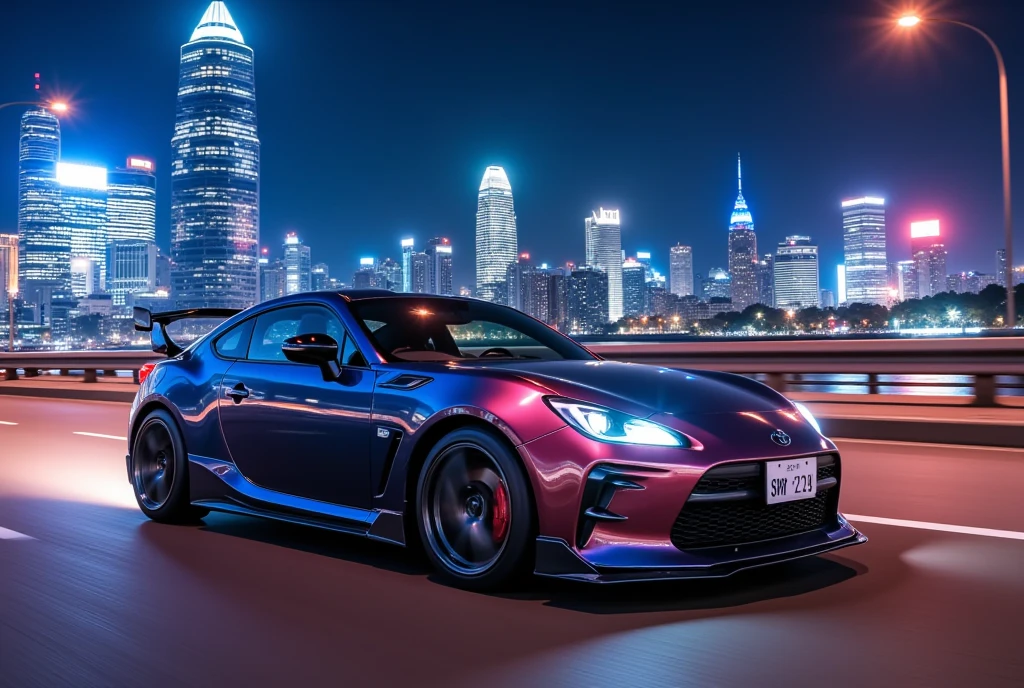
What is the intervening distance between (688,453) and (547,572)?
2.40ft

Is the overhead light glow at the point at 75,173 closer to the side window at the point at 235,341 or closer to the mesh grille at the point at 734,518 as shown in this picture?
the side window at the point at 235,341

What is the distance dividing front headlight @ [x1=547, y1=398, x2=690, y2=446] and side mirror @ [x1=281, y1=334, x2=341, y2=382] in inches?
54.7

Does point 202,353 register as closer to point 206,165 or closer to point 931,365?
point 931,365

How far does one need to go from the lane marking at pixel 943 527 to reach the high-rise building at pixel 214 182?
18280 cm

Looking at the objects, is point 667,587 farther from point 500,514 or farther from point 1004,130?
→ point 1004,130

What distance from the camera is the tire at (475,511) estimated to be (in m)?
4.42

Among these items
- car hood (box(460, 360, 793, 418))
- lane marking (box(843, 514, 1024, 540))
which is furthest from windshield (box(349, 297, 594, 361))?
lane marking (box(843, 514, 1024, 540))

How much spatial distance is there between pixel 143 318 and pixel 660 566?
4.52 m

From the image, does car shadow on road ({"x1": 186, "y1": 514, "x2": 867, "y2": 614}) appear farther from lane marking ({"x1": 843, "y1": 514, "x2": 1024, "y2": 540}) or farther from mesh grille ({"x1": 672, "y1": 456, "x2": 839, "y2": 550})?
lane marking ({"x1": 843, "y1": 514, "x2": 1024, "y2": 540})

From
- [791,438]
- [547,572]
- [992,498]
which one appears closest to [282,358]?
[547,572]

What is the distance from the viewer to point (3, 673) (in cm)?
362

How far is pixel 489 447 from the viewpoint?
4.55 m

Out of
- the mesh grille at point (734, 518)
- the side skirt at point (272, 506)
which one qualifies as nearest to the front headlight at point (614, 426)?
the mesh grille at point (734, 518)

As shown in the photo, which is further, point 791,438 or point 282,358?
point 282,358
